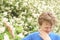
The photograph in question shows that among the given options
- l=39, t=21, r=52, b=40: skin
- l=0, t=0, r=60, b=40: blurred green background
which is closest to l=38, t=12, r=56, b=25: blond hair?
l=39, t=21, r=52, b=40: skin

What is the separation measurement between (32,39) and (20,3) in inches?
129

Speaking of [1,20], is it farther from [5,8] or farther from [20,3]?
[20,3]

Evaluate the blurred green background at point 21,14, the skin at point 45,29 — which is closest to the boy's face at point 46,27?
the skin at point 45,29

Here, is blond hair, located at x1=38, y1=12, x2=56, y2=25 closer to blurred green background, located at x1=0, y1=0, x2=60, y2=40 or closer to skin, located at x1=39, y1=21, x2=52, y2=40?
skin, located at x1=39, y1=21, x2=52, y2=40

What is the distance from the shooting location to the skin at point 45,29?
13.9 feet

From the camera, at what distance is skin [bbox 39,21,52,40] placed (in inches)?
166

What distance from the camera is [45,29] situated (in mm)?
4227

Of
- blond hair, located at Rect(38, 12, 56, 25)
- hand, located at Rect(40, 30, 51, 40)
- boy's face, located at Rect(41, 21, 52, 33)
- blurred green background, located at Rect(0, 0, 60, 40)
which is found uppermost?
blond hair, located at Rect(38, 12, 56, 25)

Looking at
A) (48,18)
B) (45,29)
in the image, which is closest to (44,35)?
(45,29)

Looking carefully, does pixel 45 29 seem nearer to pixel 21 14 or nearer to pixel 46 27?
pixel 46 27

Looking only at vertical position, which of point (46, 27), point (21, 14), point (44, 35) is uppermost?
point (46, 27)

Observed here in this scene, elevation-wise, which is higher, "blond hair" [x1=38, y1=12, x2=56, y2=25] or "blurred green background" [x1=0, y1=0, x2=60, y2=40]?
"blond hair" [x1=38, y1=12, x2=56, y2=25]

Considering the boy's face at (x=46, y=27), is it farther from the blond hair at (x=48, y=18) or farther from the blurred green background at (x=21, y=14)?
the blurred green background at (x=21, y=14)

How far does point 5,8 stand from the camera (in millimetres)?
7121
